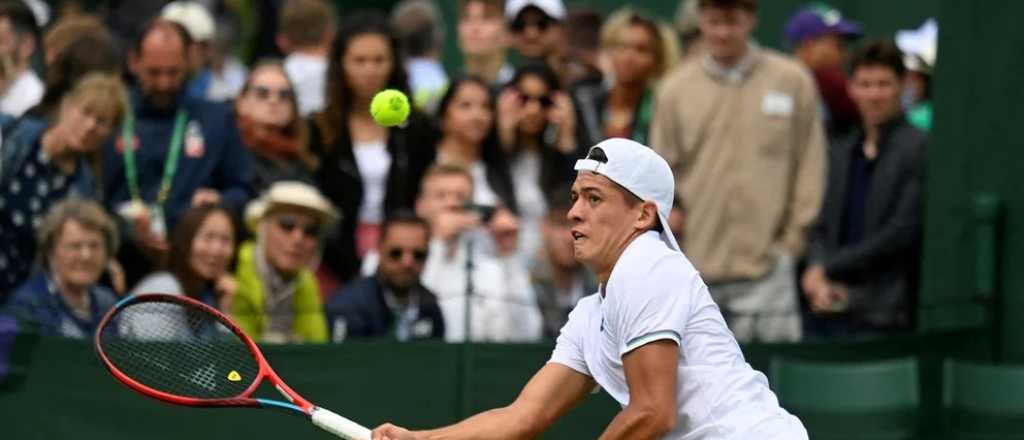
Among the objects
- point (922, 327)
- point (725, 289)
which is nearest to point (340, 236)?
point (725, 289)

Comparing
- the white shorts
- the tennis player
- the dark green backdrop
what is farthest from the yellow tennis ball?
the dark green backdrop

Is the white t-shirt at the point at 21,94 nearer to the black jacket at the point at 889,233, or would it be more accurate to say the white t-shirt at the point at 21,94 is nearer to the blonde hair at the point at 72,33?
the blonde hair at the point at 72,33

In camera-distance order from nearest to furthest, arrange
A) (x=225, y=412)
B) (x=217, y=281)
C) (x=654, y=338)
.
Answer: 1. (x=654, y=338)
2. (x=225, y=412)
3. (x=217, y=281)

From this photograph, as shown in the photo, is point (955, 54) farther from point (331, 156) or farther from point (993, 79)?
point (331, 156)

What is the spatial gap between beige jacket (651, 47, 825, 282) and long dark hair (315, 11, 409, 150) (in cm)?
121

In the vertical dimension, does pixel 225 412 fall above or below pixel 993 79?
below

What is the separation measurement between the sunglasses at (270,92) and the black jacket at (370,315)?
1032 mm

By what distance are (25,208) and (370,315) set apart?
148cm

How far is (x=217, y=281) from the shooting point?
8.65 m

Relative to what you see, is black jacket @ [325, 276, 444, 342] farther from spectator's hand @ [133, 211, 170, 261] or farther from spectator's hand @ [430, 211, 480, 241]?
spectator's hand @ [133, 211, 170, 261]

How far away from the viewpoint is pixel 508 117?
9.54 m

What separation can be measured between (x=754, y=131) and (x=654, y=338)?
4143 millimetres

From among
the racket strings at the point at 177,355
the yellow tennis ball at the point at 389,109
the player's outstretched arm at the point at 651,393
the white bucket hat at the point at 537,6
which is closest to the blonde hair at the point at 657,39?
the white bucket hat at the point at 537,6

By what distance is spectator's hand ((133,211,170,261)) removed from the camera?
8727 millimetres
